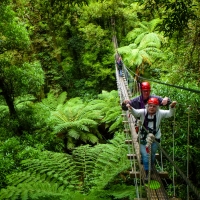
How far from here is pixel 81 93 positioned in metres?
9.02

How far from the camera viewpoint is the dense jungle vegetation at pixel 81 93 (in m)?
2.77

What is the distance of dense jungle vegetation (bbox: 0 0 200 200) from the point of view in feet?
9.08

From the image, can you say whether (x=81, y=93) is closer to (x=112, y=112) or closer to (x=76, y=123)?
(x=112, y=112)

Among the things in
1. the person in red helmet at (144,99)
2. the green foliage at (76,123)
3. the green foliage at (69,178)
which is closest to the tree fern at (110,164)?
the green foliage at (69,178)

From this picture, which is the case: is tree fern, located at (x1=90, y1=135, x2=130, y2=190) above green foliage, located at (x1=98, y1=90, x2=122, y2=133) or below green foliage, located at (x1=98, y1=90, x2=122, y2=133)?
above

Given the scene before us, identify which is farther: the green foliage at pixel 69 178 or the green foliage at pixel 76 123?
the green foliage at pixel 76 123

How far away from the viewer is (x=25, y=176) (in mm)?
A: 3111

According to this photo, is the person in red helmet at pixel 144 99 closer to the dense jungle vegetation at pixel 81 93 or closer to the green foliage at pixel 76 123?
the dense jungle vegetation at pixel 81 93

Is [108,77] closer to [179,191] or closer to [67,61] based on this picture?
[67,61]

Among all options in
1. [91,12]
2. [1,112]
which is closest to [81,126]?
[1,112]

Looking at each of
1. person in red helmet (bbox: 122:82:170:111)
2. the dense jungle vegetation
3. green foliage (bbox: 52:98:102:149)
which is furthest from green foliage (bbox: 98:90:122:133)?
person in red helmet (bbox: 122:82:170:111)

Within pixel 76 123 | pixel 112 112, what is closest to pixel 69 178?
pixel 76 123

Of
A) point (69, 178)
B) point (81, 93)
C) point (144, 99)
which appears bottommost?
point (81, 93)

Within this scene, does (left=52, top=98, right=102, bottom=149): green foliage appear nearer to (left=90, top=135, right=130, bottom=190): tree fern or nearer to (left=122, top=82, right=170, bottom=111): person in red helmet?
(left=90, top=135, right=130, bottom=190): tree fern
